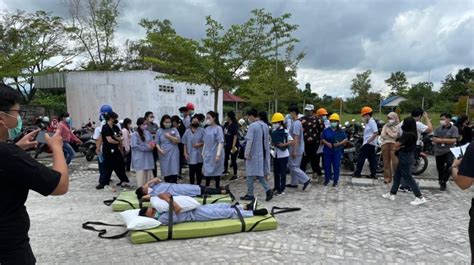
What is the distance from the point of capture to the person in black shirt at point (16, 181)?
6.23 ft

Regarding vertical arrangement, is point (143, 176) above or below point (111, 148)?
below

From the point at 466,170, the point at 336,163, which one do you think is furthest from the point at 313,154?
the point at 466,170

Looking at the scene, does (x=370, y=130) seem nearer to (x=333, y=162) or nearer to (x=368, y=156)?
(x=368, y=156)

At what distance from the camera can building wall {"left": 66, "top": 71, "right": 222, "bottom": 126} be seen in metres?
18.7

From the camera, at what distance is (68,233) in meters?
5.05

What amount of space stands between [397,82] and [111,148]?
123 feet

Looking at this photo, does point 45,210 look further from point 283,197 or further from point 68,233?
point 283,197

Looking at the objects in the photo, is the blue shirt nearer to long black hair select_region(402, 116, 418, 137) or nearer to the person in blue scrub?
the person in blue scrub

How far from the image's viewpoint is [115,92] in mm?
19078

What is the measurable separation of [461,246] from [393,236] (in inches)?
31.6

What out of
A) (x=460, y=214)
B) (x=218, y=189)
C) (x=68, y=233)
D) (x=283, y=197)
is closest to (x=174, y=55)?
(x=218, y=189)

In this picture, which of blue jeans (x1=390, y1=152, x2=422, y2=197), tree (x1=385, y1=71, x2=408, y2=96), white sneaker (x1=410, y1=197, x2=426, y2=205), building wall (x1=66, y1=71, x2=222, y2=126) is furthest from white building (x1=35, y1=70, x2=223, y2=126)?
tree (x1=385, y1=71, x2=408, y2=96)

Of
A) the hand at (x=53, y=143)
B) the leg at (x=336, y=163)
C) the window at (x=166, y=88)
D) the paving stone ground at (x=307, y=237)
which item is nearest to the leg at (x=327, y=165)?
the leg at (x=336, y=163)

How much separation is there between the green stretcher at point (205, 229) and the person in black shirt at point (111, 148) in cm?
344
